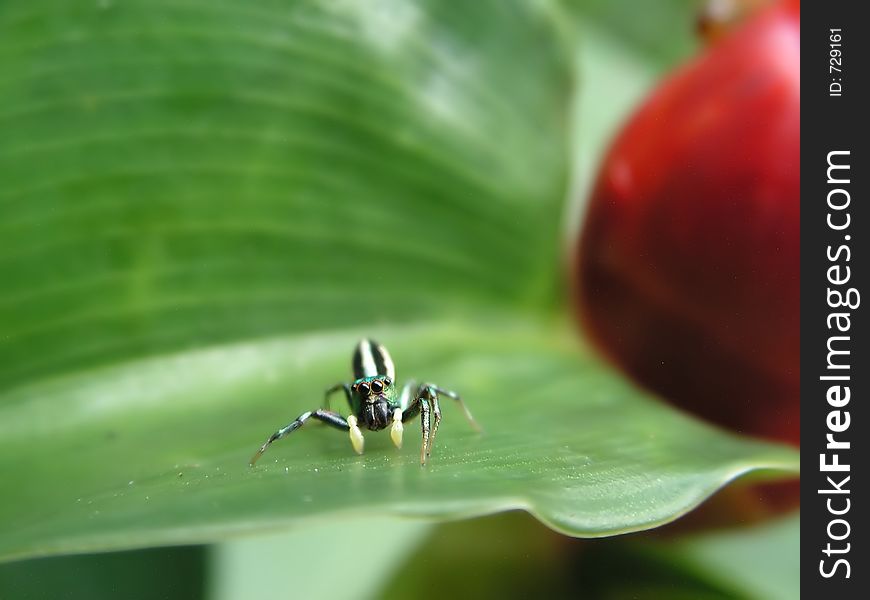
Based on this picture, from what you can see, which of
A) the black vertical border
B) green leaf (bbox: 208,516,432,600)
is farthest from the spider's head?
the black vertical border

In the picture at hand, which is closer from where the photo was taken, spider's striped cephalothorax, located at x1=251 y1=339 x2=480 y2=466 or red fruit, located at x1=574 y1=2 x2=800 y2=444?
spider's striped cephalothorax, located at x1=251 y1=339 x2=480 y2=466

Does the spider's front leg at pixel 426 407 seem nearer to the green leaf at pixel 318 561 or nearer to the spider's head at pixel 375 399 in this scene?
the spider's head at pixel 375 399

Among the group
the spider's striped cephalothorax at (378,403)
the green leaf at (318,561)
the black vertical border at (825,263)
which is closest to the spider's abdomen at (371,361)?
the spider's striped cephalothorax at (378,403)

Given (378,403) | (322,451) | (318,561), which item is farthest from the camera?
(318,561)

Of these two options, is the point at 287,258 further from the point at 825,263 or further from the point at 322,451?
Answer: the point at 825,263

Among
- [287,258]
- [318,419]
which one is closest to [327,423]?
[318,419]

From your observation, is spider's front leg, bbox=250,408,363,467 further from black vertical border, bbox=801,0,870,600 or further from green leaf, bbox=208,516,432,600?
black vertical border, bbox=801,0,870,600

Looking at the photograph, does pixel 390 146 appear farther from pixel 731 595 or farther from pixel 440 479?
pixel 731 595
